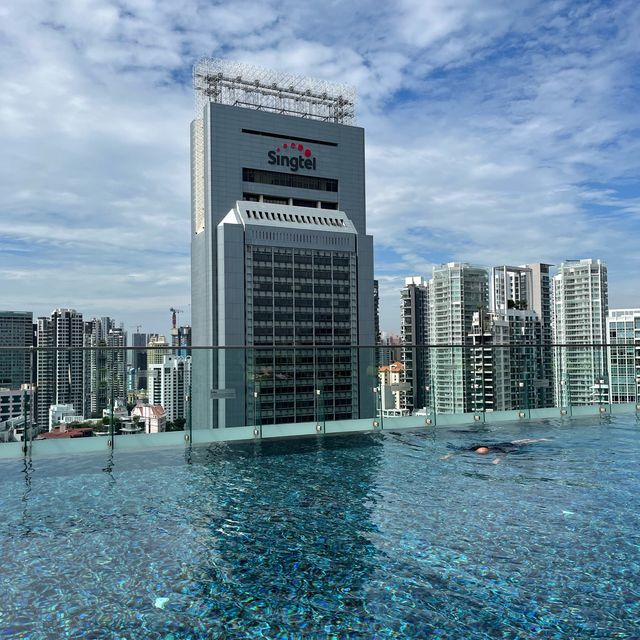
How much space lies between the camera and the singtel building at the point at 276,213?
54312mm

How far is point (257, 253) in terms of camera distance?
194 ft

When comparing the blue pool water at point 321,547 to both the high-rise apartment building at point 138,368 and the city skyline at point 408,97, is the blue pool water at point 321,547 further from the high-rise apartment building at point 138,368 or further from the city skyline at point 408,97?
the city skyline at point 408,97

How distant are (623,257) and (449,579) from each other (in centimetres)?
3430

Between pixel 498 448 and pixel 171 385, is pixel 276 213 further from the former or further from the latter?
→ pixel 498 448

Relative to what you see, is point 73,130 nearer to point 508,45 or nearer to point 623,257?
point 508,45

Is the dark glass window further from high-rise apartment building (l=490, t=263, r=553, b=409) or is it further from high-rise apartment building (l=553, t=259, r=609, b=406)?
high-rise apartment building (l=553, t=259, r=609, b=406)

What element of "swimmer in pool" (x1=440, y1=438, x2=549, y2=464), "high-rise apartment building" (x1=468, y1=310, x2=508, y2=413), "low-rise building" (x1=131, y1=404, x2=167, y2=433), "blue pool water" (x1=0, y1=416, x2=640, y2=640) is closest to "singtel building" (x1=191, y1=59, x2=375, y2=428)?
"high-rise apartment building" (x1=468, y1=310, x2=508, y2=413)

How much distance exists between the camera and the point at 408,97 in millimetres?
21422

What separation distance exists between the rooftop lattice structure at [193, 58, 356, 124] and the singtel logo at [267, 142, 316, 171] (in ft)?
13.0

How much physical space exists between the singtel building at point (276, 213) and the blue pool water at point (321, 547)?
49129 millimetres

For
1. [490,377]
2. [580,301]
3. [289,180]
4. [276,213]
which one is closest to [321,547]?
[490,377]

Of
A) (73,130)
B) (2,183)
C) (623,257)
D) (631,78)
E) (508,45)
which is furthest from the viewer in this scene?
(2,183)

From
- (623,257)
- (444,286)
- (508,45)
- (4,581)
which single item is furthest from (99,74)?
(444,286)

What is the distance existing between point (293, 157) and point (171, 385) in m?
54.4
